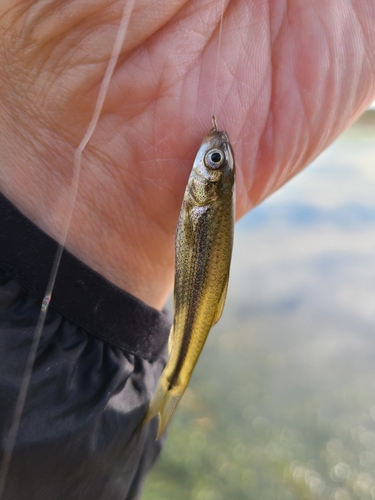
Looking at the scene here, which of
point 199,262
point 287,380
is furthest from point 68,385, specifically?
point 287,380

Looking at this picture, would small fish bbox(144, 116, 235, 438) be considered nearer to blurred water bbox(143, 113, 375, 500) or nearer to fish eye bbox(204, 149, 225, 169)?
fish eye bbox(204, 149, 225, 169)

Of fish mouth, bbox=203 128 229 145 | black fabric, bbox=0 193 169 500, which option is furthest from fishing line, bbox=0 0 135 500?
fish mouth, bbox=203 128 229 145

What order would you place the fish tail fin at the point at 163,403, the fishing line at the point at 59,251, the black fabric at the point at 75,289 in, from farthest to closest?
the fish tail fin at the point at 163,403, the black fabric at the point at 75,289, the fishing line at the point at 59,251

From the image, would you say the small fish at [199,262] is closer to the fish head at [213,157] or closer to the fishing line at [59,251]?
the fish head at [213,157]

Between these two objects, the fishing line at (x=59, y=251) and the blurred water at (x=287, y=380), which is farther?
the blurred water at (x=287, y=380)

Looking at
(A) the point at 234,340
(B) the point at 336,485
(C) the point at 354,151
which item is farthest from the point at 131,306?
(C) the point at 354,151

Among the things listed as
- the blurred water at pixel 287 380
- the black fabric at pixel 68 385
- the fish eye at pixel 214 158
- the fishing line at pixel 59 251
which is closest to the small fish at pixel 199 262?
the fish eye at pixel 214 158

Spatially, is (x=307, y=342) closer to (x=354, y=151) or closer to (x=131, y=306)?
(x=131, y=306)
